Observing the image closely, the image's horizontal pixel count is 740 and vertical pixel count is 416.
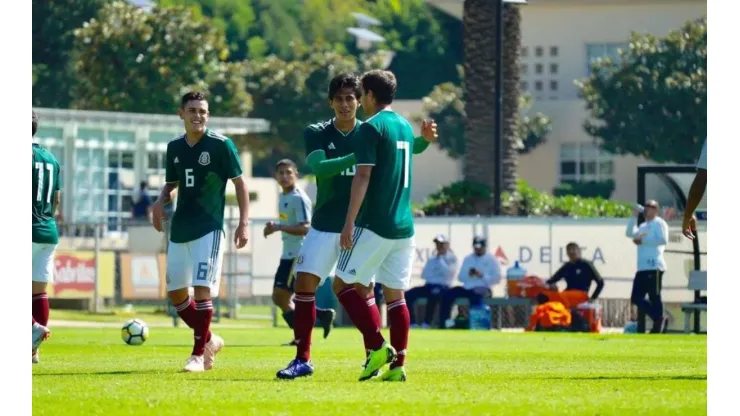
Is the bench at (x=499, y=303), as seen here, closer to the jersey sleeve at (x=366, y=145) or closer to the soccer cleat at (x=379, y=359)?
the soccer cleat at (x=379, y=359)

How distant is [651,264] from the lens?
26062 millimetres

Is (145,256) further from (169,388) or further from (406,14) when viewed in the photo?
(406,14)

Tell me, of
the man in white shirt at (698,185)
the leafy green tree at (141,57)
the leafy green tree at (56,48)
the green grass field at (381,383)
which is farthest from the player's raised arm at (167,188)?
the leafy green tree at (56,48)

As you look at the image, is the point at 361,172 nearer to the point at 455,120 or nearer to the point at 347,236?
the point at 347,236

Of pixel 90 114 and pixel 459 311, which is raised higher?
pixel 90 114

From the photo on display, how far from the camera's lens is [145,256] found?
32750 mm

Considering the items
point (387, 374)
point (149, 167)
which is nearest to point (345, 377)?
point (387, 374)

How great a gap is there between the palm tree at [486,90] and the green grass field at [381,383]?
16.0 metres

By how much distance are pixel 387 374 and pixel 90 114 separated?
1258 inches

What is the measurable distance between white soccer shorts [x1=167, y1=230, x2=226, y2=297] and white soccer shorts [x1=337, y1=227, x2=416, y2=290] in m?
1.42

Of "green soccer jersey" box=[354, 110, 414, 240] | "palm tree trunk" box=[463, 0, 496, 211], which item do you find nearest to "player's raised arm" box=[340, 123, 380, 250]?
"green soccer jersey" box=[354, 110, 414, 240]

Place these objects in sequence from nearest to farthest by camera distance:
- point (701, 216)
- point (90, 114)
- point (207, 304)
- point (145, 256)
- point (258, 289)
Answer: point (207, 304) < point (701, 216) < point (258, 289) < point (145, 256) < point (90, 114)

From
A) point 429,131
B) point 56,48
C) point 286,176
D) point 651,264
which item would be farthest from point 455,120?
point 429,131

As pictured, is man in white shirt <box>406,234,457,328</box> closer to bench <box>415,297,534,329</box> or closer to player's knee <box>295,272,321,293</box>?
bench <box>415,297,534,329</box>
